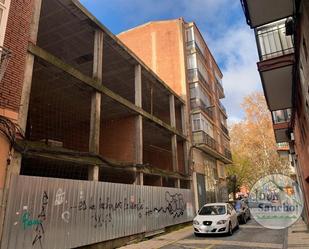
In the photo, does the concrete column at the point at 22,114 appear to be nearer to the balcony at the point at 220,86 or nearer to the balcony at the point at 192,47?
the balcony at the point at 192,47

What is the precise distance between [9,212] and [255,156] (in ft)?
113

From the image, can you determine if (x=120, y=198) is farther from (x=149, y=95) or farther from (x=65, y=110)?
(x=149, y=95)

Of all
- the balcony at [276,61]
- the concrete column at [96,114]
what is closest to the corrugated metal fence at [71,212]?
the concrete column at [96,114]

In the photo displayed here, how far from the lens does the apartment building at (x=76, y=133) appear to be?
838cm

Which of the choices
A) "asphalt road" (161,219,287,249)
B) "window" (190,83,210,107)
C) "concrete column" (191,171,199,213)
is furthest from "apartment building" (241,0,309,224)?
"window" (190,83,210,107)

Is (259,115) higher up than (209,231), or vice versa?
(259,115)

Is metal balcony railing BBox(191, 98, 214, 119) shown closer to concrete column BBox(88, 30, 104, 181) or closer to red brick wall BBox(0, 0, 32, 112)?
concrete column BBox(88, 30, 104, 181)

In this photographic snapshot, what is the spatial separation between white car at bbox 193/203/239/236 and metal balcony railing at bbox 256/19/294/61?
792 centimetres

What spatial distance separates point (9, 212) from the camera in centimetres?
762

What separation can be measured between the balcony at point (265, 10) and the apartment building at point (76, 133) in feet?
23.6

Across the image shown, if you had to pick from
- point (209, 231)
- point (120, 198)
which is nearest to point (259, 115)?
point (209, 231)

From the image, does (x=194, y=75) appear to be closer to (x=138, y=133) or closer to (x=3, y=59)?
(x=138, y=133)

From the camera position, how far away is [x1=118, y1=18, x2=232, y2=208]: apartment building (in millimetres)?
24344

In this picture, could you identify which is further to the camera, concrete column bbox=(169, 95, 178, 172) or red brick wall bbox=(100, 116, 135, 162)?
concrete column bbox=(169, 95, 178, 172)
